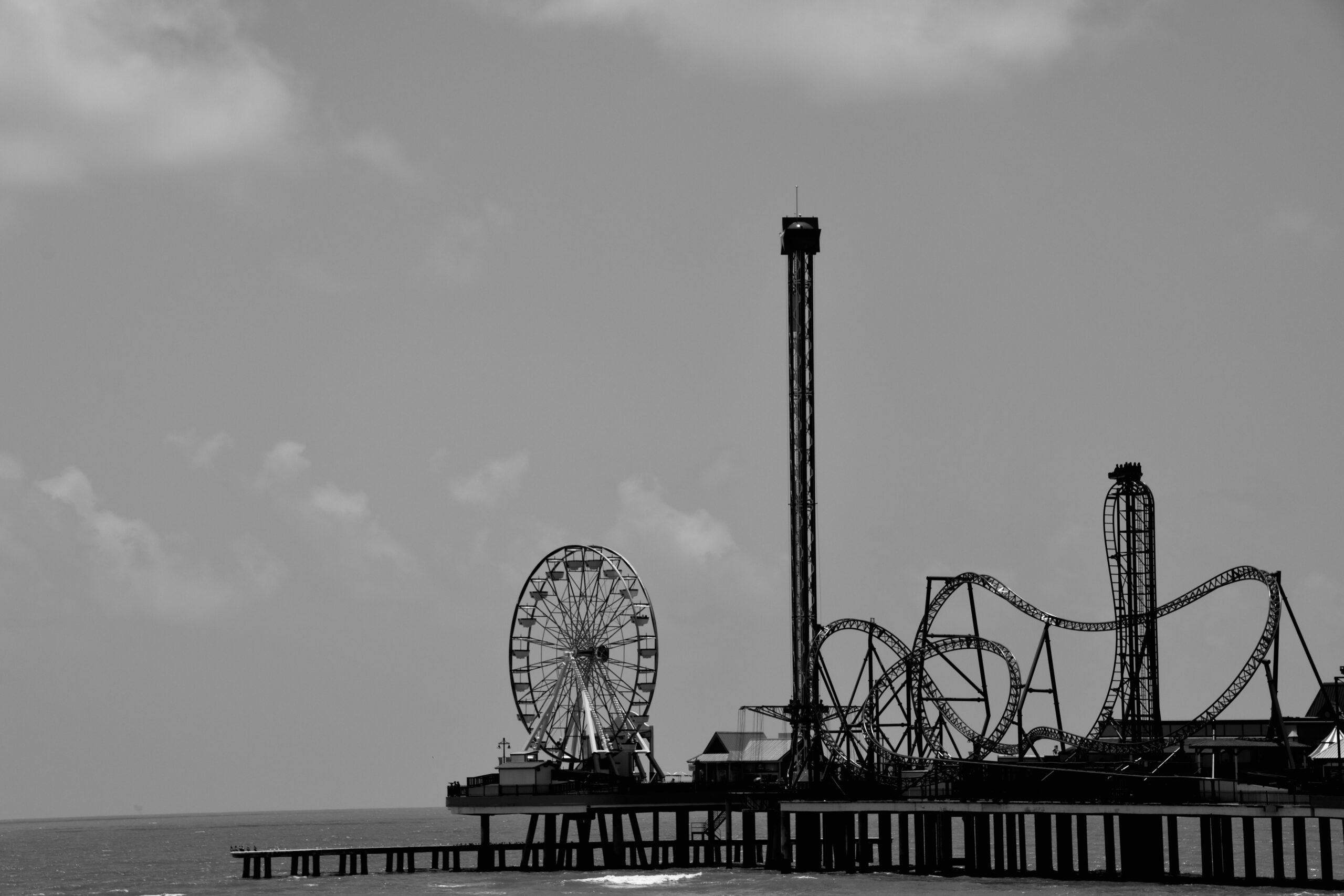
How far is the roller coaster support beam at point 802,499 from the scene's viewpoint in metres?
109

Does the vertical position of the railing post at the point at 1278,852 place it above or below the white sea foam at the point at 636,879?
above

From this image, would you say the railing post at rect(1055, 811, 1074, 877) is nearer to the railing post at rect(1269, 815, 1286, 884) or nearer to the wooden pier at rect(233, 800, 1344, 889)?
the wooden pier at rect(233, 800, 1344, 889)

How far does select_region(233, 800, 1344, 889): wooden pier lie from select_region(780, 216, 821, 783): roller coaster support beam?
5176mm

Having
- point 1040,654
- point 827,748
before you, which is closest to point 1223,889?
point 1040,654

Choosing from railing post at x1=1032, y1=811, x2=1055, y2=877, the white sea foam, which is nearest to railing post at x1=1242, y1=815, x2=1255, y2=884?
railing post at x1=1032, y1=811, x2=1055, y2=877

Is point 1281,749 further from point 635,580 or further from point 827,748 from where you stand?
point 635,580

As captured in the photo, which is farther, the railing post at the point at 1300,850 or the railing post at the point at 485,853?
the railing post at the point at 485,853

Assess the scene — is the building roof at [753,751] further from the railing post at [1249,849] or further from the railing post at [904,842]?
the railing post at [1249,849]

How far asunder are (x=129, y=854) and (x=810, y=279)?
11072cm

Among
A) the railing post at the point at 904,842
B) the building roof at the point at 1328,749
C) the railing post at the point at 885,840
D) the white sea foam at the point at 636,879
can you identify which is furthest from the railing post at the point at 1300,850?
the white sea foam at the point at 636,879

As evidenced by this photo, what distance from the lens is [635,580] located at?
119 meters

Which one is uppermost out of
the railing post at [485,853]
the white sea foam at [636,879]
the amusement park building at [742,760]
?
the amusement park building at [742,760]

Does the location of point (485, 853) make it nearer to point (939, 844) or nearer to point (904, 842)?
point (904, 842)

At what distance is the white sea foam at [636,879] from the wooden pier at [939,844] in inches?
128
